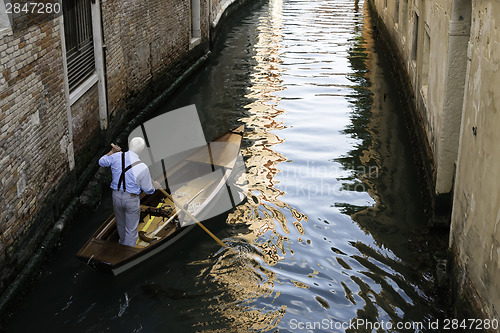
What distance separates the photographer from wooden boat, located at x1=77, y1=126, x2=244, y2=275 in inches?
267

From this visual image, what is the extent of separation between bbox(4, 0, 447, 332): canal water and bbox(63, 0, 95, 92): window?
179cm

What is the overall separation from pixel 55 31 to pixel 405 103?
24.0ft

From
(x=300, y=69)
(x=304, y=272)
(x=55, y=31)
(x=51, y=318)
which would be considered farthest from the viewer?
(x=300, y=69)

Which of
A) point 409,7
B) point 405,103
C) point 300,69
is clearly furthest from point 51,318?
point 300,69

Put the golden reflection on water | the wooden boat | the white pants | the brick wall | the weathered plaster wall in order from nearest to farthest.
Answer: the weathered plaster wall → the brick wall → the wooden boat → the white pants → the golden reflection on water

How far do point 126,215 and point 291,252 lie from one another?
1.95 meters

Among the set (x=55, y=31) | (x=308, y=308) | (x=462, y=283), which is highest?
(x=55, y=31)

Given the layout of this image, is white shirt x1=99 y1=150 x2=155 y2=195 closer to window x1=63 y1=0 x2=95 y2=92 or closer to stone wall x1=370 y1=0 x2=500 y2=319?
window x1=63 y1=0 x2=95 y2=92

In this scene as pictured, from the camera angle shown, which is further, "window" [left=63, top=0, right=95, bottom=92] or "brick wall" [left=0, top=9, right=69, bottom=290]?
"window" [left=63, top=0, right=95, bottom=92]

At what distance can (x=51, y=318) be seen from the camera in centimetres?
624

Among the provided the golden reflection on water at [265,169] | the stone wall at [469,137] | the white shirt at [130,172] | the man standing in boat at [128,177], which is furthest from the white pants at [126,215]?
the stone wall at [469,137]

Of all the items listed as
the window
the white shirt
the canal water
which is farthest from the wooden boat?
→ the window

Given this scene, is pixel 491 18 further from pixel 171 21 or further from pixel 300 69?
pixel 300 69

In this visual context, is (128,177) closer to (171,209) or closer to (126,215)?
(126,215)
